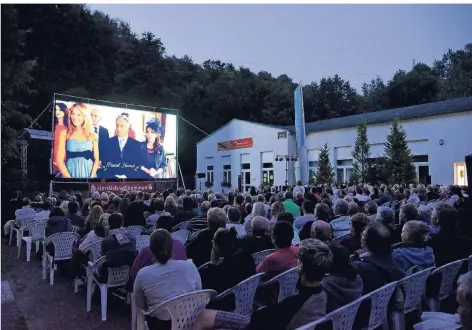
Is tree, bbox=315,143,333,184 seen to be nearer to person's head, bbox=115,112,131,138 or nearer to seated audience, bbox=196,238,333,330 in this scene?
person's head, bbox=115,112,131,138

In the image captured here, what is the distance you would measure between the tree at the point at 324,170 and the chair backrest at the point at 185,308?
17.8 metres

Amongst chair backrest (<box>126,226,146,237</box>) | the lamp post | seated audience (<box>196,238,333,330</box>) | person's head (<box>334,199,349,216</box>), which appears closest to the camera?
seated audience (<box>196,238,333,330</box>)

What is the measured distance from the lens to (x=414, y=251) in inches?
137

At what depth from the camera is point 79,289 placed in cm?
557

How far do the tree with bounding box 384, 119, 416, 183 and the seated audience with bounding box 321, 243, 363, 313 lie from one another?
617 inches

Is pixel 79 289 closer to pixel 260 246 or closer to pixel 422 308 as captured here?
pixel 260 246

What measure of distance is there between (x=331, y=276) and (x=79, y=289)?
13.5ft

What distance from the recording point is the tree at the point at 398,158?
674 inches

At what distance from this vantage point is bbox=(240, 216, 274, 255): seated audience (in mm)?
4219

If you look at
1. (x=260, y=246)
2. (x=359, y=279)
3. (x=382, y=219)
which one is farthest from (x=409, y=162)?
(x=359, y=279)

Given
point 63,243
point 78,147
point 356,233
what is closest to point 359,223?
point 356,233

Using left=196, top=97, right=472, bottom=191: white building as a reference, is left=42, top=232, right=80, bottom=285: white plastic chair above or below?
below

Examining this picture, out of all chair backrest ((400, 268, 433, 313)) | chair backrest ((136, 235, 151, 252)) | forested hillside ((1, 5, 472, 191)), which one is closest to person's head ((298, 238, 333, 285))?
chair backrest ((400, 268, 433, 313))

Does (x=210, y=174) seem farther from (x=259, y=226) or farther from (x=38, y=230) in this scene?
(x=259, y=226)
